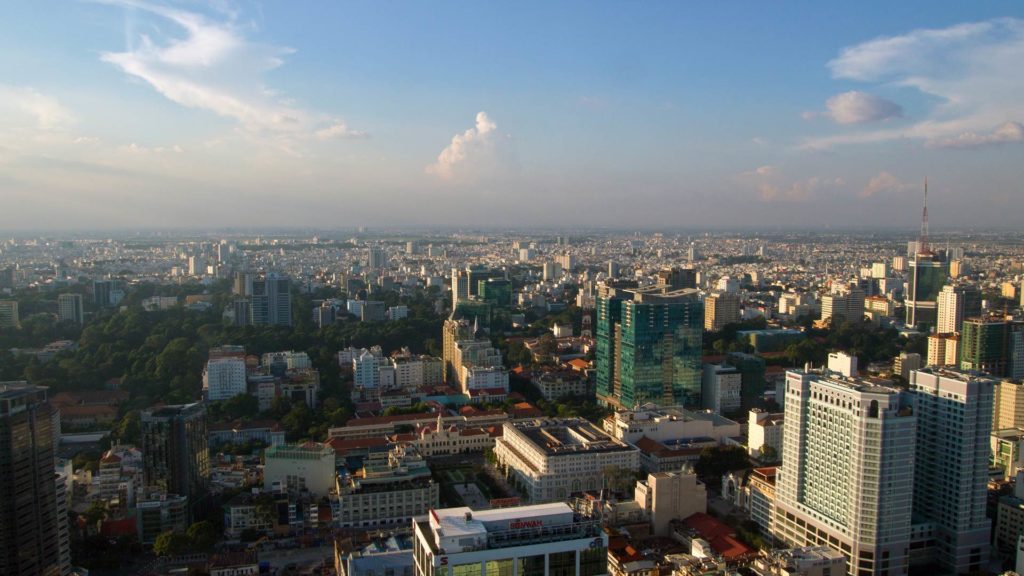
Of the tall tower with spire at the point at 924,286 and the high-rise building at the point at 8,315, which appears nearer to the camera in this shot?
the high-rise building at the point at 8,315

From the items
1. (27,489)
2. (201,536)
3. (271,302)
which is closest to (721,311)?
(271,302)

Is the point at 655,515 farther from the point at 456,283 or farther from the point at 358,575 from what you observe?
the point at 456,283

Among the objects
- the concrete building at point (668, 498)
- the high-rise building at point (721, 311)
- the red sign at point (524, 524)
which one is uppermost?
the red sign at point (524, 524)

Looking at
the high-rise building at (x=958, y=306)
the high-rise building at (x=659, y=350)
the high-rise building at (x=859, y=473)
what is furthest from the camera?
the high-rise building at (x=958, y=306)

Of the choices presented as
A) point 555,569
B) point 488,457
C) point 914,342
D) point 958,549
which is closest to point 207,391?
point 488,457

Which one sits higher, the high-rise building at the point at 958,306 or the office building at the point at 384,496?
the high-rise building at the point at 958,306

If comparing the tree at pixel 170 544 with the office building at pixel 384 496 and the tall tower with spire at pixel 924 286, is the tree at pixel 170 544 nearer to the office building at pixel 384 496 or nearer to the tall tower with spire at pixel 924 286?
the office building at pixel 384 496

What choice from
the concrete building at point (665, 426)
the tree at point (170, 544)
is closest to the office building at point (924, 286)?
the concrete building at point (665, 426)
